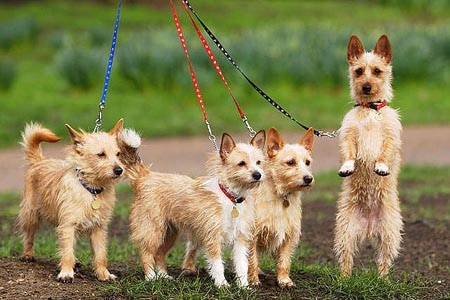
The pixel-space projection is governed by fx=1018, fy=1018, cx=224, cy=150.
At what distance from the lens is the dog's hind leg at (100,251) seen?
300 inches

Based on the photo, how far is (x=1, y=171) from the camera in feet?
52.0

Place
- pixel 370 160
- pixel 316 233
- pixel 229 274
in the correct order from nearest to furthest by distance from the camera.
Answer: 1. pixel 370 160
2. pixel 229 274
3. pixel 316 233

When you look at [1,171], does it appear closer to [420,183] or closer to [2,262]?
[420,183]

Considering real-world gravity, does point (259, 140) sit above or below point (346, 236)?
above

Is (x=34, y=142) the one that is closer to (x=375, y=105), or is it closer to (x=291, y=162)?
(x=291, y=162)

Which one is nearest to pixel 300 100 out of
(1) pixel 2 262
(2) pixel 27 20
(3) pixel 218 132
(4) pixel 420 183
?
(3) pixel 218 132

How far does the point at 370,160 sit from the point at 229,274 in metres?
1.44

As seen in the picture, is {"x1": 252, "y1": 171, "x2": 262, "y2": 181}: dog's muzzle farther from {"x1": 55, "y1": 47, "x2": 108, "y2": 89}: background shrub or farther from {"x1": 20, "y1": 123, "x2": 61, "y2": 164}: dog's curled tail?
{"x1": 55, "y1": 47, "x2": 108, "y2": 89}: background shrub

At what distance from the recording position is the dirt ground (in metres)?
7.30

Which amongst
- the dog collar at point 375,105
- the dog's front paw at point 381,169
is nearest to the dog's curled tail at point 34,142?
the dog collar at point 375,105

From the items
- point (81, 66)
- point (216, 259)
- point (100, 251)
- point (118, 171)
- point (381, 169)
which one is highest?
point (81, 66)

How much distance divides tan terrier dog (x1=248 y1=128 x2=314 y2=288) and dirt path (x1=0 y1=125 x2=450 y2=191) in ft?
23.7

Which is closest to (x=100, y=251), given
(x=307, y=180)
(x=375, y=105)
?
(x=307, y=180)

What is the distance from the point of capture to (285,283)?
24.5ft
